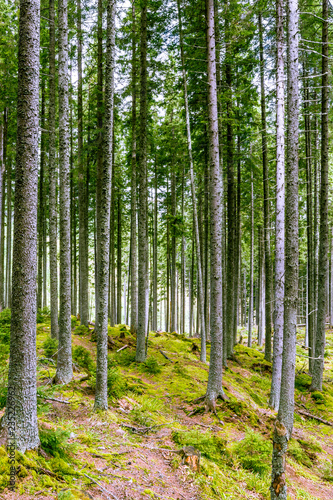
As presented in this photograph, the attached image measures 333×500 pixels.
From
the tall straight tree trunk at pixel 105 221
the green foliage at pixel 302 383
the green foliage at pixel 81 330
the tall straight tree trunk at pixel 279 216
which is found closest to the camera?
the tall straight tree trunk at pixel 105 221

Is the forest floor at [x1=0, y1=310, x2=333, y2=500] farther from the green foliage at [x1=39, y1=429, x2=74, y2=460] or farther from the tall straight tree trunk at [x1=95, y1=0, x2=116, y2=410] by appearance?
the tall straight tree trunk at [x1=95, y1=0, x2=116, y2=410]

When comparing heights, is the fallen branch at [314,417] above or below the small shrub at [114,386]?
below

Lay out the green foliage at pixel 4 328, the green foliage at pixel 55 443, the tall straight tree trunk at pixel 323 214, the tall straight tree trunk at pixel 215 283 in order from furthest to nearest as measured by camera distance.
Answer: the tall straight tree trunk at pixel 323 214, the green foliage at pixel 4 328, the tall straight tree trunk at pixel 215 283, the green foliage at pixel 55 443

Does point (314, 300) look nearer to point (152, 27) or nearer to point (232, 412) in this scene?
point (232, 412)

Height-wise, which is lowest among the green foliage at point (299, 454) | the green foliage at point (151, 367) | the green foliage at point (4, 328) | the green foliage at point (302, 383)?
the green foliage at point (302, 383)

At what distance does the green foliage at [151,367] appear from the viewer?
32.7 feet

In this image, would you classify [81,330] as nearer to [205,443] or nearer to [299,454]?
[205,443]

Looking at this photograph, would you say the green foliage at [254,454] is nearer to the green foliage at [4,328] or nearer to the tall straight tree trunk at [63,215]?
the tall straight tree trunk at [63,215]

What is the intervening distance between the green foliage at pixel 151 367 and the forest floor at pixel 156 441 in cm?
3

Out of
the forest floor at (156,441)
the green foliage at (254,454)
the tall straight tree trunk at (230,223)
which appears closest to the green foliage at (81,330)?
the forest floor at (156,441)

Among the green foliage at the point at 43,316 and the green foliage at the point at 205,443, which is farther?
the green foliage at the point at 43,316

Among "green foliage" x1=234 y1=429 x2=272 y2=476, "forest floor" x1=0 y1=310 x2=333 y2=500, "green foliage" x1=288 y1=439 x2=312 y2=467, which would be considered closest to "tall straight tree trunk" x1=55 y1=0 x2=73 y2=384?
"forest floor" x1=0 y1=310 x2=333 y2=500

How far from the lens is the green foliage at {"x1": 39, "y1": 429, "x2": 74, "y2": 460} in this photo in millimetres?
3689

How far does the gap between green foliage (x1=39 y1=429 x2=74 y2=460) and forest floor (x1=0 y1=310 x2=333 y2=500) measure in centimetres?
1
